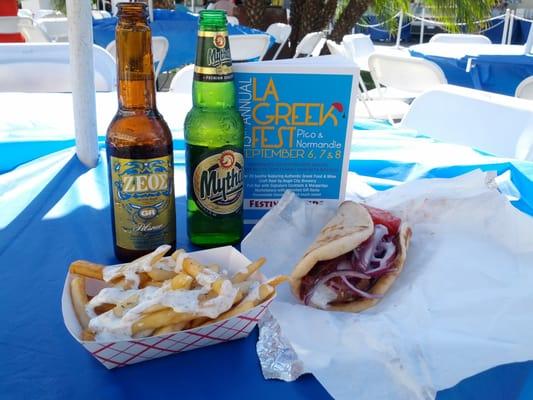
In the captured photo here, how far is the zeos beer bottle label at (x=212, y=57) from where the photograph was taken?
22.2 inches

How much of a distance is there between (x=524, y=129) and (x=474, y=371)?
1.02 m

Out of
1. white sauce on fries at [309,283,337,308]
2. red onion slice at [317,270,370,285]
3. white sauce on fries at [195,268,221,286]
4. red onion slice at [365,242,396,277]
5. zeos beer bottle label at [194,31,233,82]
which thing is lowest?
white sauce on fries at [309,283,337,308]

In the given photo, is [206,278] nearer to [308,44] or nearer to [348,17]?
[308,44]

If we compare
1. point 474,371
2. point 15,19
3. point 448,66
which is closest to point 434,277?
point 474,371

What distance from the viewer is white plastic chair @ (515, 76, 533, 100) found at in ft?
7.37

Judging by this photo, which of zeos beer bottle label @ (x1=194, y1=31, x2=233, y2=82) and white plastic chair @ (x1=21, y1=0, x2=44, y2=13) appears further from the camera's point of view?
white plastic chair @ (x1=21, y1=0, x2=44, y2=13)

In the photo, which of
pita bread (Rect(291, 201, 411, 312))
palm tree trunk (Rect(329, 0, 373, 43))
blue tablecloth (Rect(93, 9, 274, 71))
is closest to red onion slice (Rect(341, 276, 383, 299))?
pita bread (Rect(291, 201, 411, 312))

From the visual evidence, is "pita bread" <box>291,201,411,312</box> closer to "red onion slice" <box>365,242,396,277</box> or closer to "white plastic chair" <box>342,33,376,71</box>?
"red onion slice" <box>365,242,396,277</box>

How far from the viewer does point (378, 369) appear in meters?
0.43

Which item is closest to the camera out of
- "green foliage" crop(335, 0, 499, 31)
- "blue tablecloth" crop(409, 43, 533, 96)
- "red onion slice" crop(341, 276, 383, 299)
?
"red onion slice" crop(341, 276, 383, 299)

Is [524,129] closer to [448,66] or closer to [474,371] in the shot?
[474,371]

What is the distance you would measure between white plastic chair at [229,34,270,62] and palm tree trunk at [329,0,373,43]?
245 cm

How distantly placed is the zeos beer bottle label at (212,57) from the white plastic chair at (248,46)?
2742 mm

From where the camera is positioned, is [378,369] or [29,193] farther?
[29,193]
